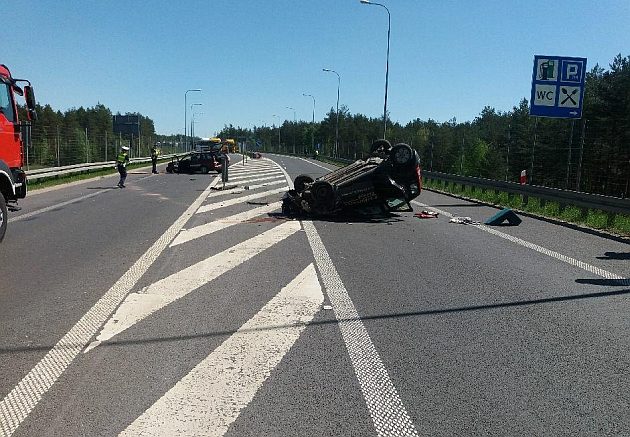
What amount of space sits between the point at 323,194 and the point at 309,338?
8.79 meters

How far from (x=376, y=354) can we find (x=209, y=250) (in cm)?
515

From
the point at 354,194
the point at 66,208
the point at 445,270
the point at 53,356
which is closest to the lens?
the point at 53,356

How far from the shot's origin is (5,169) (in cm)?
980

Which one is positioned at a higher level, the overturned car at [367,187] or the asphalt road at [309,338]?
the overturned car at [367,187]

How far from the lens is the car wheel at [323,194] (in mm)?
13500

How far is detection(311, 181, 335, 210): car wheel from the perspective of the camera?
13.5 meters

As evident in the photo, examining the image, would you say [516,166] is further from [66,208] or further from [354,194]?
[66,208]

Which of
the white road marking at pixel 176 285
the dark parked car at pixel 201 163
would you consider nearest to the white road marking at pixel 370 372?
the white road marking at pixel 176 285

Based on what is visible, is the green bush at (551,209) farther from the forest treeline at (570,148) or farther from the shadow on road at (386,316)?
the shadow on road at (386,316)

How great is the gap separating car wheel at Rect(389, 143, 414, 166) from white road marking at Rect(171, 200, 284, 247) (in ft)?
11.9

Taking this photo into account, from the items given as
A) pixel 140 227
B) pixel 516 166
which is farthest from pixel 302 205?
pixel 516 166

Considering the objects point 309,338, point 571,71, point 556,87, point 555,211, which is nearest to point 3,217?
point 309,338

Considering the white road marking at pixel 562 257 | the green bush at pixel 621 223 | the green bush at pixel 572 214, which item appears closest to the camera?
the white road marking at pixel 562 257

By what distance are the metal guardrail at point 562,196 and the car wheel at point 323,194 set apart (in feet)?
20.6
